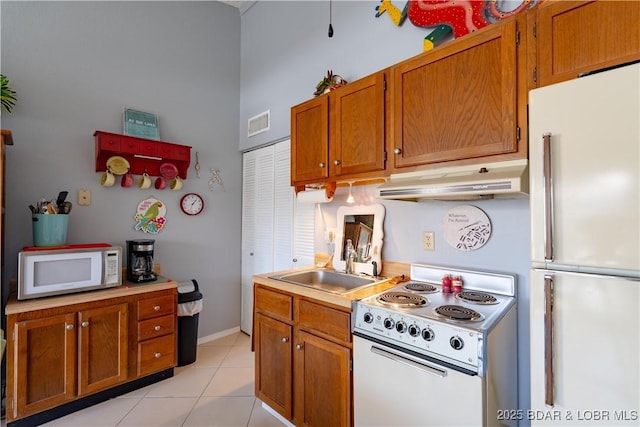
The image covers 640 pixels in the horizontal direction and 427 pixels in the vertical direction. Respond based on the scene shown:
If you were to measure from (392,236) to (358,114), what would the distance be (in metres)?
0.87

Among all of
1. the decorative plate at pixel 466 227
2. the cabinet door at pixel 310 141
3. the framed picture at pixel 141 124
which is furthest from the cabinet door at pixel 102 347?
the decorative plate at pixel 466 227

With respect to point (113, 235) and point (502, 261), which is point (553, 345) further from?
point (113, 235)

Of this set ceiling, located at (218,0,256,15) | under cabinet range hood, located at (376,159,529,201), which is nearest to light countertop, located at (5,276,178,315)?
under cabinet range hood, located at (376,159,529,201)

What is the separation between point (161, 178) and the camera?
2.97 meters

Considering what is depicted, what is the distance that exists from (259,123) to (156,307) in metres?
2.01

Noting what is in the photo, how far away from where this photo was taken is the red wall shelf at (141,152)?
8.38ft

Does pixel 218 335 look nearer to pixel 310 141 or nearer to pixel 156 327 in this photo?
pixel 156 327

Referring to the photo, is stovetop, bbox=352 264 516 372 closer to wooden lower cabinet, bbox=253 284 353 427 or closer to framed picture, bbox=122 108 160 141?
wooden lower cabinet, bbox=253 284 353 427

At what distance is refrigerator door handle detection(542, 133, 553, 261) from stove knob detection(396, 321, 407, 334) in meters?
0.61

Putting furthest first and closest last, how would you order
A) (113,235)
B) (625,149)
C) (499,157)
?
(113,235) → (499,157) → (625,149)

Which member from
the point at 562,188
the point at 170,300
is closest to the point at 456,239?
the point at 562,188

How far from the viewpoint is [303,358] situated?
1839 mm

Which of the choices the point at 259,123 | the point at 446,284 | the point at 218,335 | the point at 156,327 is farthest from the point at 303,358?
the point at 259,123

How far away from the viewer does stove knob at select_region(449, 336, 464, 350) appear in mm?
1196
